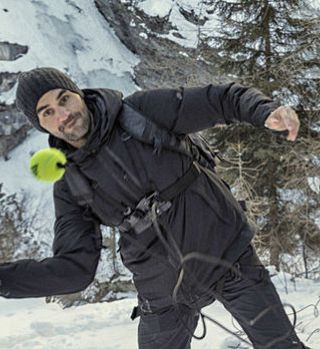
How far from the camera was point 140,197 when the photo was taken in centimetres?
226

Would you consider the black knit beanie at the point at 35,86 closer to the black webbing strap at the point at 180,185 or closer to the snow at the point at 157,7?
the black webbing strap at the point at 180,185

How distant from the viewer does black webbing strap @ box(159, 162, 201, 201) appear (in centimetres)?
225

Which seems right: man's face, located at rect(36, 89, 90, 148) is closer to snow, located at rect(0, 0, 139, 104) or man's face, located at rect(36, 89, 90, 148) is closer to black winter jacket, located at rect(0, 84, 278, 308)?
black winter jacket, located at rect(0, 84, 278, 308)

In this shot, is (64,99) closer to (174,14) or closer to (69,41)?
(174,14)

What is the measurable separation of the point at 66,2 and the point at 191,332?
957 inches

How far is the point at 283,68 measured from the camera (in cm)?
710

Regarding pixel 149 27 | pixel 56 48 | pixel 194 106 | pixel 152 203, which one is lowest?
pixel 56 48

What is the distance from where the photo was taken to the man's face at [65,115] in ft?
7.29

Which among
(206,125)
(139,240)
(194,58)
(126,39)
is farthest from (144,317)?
(126,39)

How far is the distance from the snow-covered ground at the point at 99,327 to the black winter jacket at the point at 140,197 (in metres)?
2.00

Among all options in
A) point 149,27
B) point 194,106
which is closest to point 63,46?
point 149,27

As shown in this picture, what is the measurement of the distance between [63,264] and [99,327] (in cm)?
328

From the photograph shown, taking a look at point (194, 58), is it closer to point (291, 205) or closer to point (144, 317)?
point (291, 205)

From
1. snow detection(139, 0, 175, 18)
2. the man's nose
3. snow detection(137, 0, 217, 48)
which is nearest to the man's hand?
the man's nose
